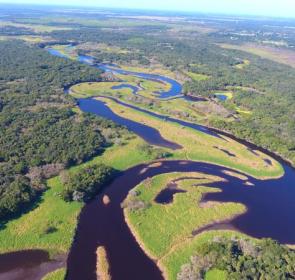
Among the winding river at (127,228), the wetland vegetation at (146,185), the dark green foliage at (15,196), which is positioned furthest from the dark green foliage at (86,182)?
the dark green foliage at (15,196)

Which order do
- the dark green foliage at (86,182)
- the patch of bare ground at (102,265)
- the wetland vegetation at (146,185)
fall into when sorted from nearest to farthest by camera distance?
1. the patch of bare ground at (102,265)
2. the wetland vegetation at (146,185)
3. the dark green foliage at (86,182)

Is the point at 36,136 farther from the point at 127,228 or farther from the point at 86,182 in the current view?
the point at 127,228

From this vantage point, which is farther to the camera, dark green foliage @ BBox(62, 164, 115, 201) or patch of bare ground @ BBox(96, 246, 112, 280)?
dark green foliage @ BBox(62, 164, 115, 201)

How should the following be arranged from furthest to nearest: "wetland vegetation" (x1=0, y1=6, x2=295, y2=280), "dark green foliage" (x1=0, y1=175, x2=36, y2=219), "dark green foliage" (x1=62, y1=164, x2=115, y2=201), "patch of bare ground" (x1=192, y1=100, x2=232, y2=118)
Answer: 1. "patch of bare ground" (x1=192, y1=100, x2=232, y2=118)
2. "dark green foliage" (x1=62, y1=164, x2=115, y2=201)
3. "dark green foliage" (x1=0, y1=175, x2=36, y2=219)
4. "wetland vegetation" (x1=0, y1=6, x2=295, y2=280)

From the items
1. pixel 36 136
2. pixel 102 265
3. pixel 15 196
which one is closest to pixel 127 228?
pixel 102 265

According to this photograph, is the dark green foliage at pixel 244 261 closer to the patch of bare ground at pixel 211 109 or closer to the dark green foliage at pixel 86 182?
the dark green foliage at pixel 86 182

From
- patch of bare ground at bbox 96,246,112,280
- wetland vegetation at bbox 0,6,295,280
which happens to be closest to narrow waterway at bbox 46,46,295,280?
wetland vegetation at bbox 0,6,295,280

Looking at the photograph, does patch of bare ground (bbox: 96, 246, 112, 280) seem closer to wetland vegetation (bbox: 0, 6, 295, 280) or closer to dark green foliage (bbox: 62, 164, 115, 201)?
wetland vegetation (bbox: 0, 6, 295, 280)

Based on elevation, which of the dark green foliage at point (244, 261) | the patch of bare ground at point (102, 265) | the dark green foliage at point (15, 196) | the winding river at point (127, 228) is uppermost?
the dark green foliage at point (15, 196)

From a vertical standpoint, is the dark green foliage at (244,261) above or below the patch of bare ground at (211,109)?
above
